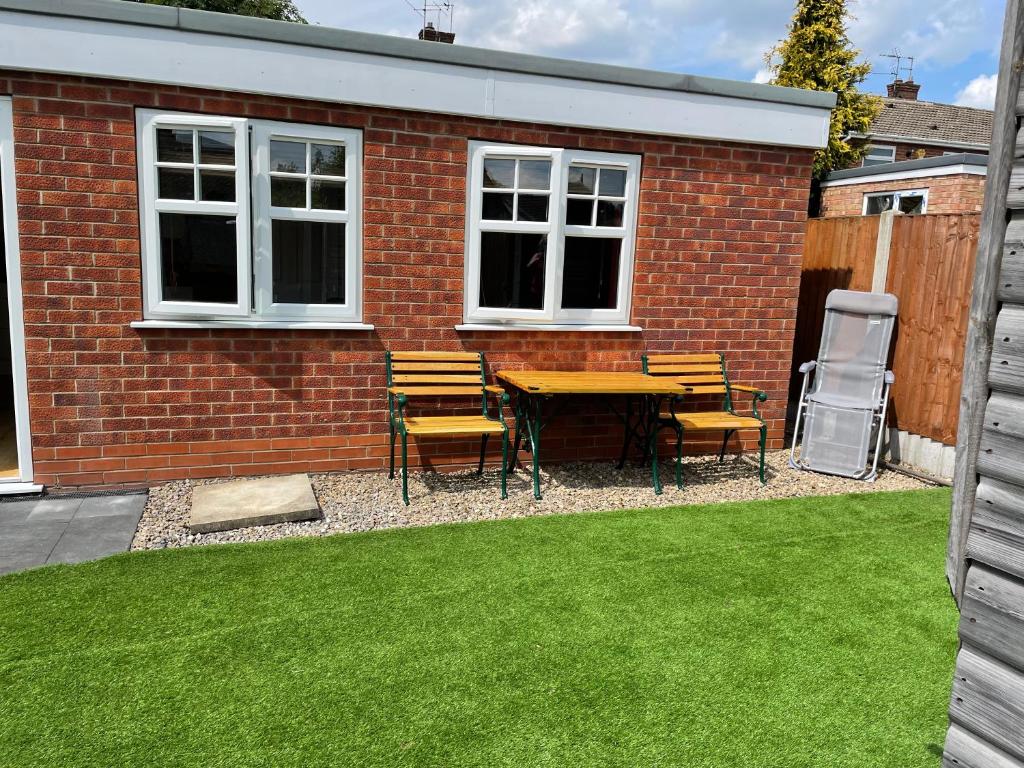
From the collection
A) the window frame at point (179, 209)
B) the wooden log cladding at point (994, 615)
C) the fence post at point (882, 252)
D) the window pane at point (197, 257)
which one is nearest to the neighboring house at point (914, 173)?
the fence post at point (882, 252)

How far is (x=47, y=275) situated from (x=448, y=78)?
2.99m

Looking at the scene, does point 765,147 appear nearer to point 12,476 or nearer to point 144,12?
point 144,12

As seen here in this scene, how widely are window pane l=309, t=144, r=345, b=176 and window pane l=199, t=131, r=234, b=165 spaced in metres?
0.53

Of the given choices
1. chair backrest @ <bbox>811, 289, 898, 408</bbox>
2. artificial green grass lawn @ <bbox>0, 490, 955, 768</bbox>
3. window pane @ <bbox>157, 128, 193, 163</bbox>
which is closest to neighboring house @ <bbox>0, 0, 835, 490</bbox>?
window pane @ <bbox>157, 128, 193, 163</bbox>

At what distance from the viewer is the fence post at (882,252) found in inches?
265

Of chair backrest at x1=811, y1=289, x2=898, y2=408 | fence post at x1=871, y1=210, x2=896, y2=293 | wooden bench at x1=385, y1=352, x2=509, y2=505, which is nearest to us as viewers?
wooden bench at x1=385, y1=352, x2=509, y2=505

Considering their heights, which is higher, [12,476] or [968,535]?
[968,535]

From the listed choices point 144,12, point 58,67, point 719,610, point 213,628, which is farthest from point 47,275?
point 719,610

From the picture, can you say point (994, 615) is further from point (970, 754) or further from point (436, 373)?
point (436, 373)

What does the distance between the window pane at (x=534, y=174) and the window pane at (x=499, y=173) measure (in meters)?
0.08

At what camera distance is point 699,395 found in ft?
21.3

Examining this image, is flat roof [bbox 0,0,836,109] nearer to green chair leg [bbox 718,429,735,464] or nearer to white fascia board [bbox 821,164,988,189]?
green chair leg [bbox 718,429,735,464]

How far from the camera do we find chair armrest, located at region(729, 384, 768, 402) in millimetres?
5992

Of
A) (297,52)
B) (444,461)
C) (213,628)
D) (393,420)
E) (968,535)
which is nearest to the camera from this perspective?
(968,535)
